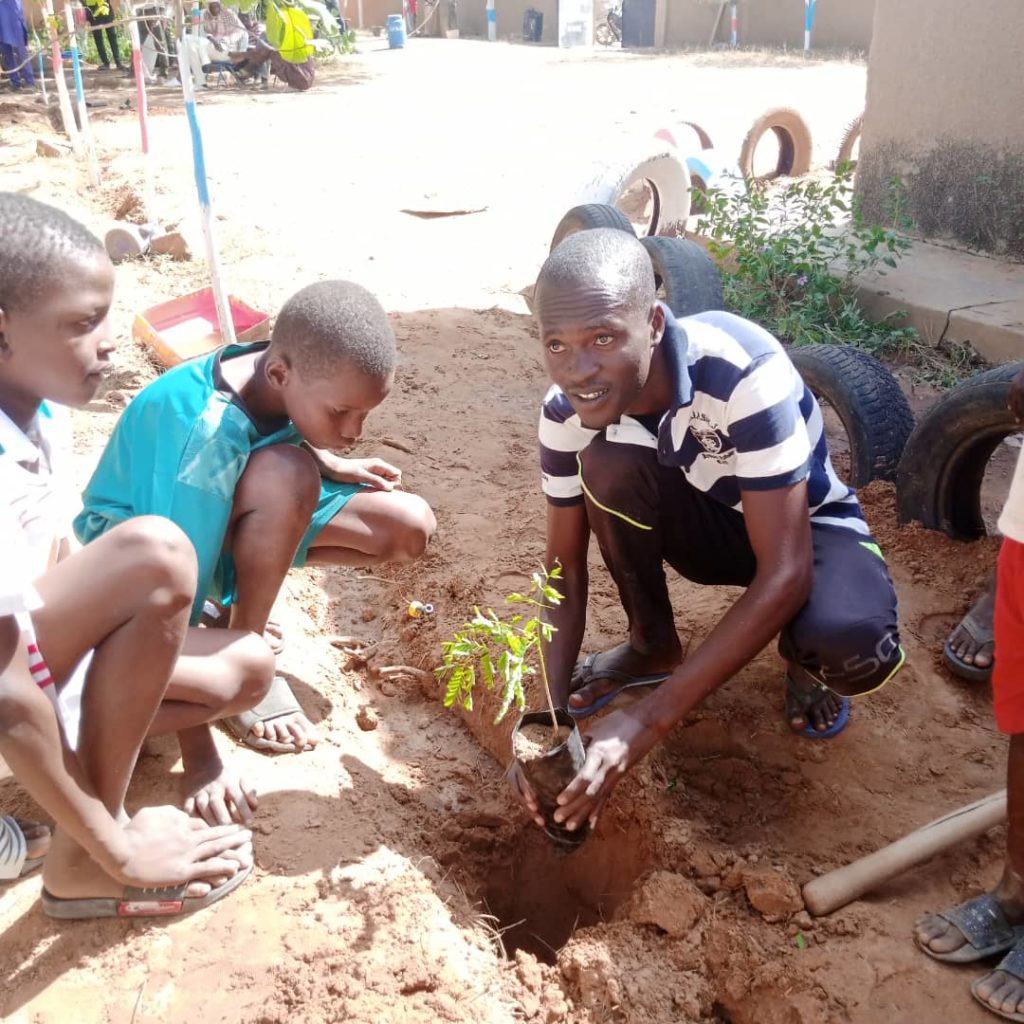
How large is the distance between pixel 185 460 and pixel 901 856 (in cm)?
169

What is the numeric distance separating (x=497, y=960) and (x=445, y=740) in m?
0.75

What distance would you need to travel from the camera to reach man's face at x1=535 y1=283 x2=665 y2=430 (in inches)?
77.0

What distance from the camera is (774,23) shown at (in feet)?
52.8

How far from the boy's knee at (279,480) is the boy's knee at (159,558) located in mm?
388

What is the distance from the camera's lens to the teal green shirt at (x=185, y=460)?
206 cm

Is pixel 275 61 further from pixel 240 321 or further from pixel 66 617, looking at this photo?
pixel 66 617

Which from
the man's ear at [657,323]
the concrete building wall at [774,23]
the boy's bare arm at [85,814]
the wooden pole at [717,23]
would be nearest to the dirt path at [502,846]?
the boy's bare arm at [85,814]

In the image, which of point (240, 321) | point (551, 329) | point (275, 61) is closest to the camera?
point (551, 329)

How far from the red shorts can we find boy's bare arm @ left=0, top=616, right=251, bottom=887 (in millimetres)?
1528

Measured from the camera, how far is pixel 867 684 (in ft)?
7.25

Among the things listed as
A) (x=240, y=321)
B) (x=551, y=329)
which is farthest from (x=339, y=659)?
(x=240, y=321)

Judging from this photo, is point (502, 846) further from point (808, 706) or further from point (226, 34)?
point (226, 34)

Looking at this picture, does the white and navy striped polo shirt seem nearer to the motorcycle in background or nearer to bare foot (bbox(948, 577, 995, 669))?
bare foot (bbox(948, 577, 995, 669))

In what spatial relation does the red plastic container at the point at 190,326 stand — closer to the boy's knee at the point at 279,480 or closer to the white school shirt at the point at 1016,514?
the boy's knee at the point at 279,480
